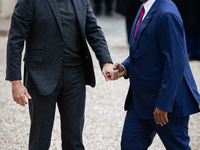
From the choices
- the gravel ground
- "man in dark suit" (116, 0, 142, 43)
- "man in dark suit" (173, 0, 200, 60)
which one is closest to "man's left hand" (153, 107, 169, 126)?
the gravel ground

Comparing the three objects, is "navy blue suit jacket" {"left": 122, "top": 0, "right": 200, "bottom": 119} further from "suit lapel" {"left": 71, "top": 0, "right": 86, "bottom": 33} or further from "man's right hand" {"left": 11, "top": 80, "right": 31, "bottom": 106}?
"man's right hand" {"left": 11, "top": 80, "right": 31, "bottom": 106}

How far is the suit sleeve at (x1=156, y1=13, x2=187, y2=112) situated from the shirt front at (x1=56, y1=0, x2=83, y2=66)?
1.87 feet

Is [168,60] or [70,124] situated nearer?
[168,60]

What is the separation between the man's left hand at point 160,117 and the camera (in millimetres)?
1693

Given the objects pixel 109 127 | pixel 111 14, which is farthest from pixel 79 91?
pixel 111 14

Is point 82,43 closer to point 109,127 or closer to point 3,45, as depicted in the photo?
point 109,127

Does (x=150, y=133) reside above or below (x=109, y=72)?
below

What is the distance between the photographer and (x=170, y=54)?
63.6 inches

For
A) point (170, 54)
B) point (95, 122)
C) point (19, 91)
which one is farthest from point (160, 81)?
point (95, 122)

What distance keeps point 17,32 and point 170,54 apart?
2.92ft

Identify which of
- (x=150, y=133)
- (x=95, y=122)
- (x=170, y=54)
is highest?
(x=170, y=54)

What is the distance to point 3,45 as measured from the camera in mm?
7824

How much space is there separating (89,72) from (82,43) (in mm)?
207

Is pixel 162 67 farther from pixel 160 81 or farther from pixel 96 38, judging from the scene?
pixel 96 38
